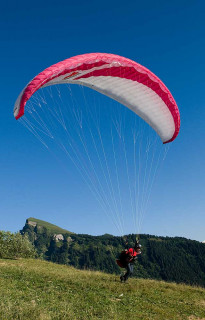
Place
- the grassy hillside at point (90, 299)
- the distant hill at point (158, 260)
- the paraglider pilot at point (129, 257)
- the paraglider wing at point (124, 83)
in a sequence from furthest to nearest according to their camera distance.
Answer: the distant hill at point (158, 260) < the paraglider pilot at point (129, 257) < the paraglider wing at point (124, 83) < the grassy hillside at point (90, 299)

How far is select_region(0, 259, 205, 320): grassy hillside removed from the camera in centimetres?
802

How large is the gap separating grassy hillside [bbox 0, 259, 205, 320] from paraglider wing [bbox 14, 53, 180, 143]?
6402 millimetres

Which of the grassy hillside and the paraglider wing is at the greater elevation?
the paraglider wing

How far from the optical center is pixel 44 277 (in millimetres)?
13219

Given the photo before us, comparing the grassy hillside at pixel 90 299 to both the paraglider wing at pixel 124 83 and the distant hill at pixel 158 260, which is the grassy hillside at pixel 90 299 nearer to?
the paraglider wing at pixel 124 83

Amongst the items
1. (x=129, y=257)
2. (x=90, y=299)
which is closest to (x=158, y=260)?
(x=129, y=257)

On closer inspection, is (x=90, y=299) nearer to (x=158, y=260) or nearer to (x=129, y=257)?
(x=129, y=257)

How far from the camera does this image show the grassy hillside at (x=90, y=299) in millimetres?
8016

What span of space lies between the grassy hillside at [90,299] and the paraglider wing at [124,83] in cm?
640

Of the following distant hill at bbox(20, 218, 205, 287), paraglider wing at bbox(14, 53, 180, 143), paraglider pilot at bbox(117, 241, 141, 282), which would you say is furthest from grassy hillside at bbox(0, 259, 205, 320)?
distant hill at bbox(20, 218, 205, 287)

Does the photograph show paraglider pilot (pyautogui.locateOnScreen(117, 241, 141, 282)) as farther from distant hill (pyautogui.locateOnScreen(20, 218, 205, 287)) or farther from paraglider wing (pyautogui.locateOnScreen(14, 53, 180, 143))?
distant hill (pyautogui.locateOnScreen(20, 218, 205, 287))

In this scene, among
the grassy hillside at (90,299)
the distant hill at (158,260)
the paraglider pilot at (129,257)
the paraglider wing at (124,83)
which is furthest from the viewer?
the distant hill at (158,260)

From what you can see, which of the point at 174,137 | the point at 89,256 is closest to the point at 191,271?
the point at 89,256

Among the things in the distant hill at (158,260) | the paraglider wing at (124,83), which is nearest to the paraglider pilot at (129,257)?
the paraglider wing at (124,83)
